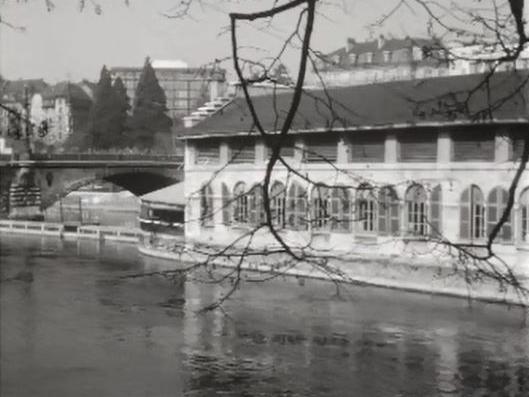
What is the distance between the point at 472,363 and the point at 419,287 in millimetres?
5928

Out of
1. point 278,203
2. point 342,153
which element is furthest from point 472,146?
point 278,203

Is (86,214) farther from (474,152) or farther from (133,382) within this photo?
(133,382)

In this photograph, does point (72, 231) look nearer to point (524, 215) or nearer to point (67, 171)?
point (67, 171)

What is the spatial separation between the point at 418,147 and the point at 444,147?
2.81ft

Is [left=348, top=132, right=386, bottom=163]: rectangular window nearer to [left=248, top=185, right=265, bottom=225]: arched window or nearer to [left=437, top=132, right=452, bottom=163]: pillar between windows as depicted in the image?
[left=437, top=132, right=452, bottom=163]: pillar between windows

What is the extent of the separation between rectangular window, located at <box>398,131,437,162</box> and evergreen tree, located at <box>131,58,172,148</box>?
1092 centimetres

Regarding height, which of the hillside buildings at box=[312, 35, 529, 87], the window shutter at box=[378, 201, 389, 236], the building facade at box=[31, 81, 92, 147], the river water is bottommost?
the river water

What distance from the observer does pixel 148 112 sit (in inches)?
1398

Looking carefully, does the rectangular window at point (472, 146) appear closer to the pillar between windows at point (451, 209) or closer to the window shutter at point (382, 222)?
the pillar between windows at point (451, 209)

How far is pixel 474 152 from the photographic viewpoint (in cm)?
1762

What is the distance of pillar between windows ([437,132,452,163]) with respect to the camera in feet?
58.5

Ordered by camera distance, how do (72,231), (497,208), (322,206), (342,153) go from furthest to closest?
(72,231) → (342,153) → (497,208) → (322,206)

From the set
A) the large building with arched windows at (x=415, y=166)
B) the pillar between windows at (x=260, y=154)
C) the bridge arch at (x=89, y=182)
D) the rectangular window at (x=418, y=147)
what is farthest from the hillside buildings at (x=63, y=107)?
the rectangular window at (x=418, y=147)

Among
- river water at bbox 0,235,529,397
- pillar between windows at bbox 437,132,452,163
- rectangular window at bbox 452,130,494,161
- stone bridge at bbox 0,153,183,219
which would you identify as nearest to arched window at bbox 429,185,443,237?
pillar between windows at bbox 437,132,452,163
